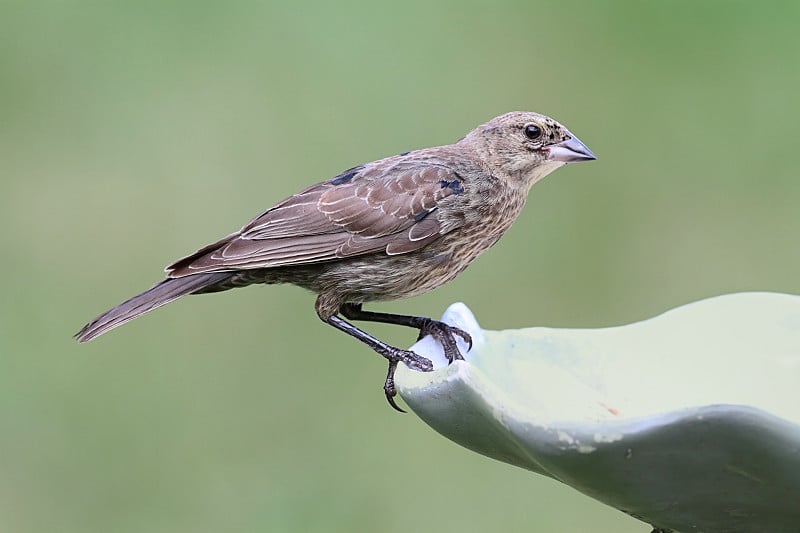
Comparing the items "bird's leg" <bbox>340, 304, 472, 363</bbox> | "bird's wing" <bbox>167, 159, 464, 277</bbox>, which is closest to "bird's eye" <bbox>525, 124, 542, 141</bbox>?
"bird's wing" <bbox>167, 159, 464, 277</bbox>

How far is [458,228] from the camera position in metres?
3.39

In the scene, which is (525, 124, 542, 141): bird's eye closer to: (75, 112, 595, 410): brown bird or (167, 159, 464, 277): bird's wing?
(75, 112, 595, 410): brown bird

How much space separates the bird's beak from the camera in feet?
11.3

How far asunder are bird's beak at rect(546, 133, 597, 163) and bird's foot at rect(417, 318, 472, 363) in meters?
0.58

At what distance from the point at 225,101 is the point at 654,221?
7.21ft

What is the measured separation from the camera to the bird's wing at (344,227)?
3.35 meters

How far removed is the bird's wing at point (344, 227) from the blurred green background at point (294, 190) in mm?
2109

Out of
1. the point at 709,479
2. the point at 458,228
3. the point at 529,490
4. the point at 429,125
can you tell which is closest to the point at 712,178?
the point at 429,125

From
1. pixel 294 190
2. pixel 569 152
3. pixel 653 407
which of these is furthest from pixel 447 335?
pixel 294 190

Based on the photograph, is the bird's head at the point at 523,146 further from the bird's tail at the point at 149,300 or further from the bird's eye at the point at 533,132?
the bird's tail at the point at 149,300

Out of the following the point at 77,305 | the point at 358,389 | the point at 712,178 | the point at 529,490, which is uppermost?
the point at 712,178

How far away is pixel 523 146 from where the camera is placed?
3.53m

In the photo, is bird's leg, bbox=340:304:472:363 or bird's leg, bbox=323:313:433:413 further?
bird's leg, bbox=323:313:433:413

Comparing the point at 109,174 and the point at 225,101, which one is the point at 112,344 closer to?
the point at 109,174
